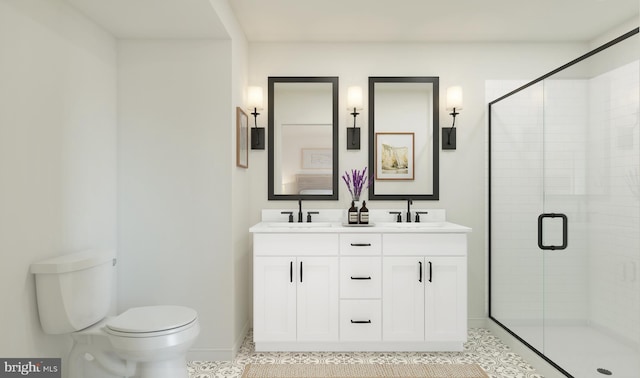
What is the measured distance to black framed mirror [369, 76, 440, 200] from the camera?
3.14m

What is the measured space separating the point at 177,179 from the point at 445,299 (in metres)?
2.03

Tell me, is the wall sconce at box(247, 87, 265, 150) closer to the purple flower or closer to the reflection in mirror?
the reflection in mirror

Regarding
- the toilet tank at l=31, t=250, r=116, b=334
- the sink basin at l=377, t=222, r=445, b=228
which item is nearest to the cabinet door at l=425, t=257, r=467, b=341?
the sink basin at l=377, t=222, r=445, b=228

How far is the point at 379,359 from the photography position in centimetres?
256

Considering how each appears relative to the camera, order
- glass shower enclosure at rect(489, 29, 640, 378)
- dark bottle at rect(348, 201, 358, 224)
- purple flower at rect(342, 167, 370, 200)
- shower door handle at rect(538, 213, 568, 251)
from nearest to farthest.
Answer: glass shower enclosure at rect(489, 29, 640, 378), shower door handle at rect(538, 213, 568, 251), dark bottle at rect(348, 201, 358, 224), purple flower at rect(342, 167, 370, 200)

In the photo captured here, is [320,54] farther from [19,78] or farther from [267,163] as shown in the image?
[19,78]

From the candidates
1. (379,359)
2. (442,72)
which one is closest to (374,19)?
(442,72)

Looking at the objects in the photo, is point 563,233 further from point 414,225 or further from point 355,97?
point 355,97

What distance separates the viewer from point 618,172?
1816mm

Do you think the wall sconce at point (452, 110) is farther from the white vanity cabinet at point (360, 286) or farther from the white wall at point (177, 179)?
the white wall at point (177, 179)

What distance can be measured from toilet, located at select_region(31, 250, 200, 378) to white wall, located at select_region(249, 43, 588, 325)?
4.36 ft

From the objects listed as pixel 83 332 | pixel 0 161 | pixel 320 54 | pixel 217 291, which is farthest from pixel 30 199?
pixel 320 54

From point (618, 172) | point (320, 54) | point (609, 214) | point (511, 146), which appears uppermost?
point (320, 54)

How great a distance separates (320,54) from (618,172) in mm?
2223
